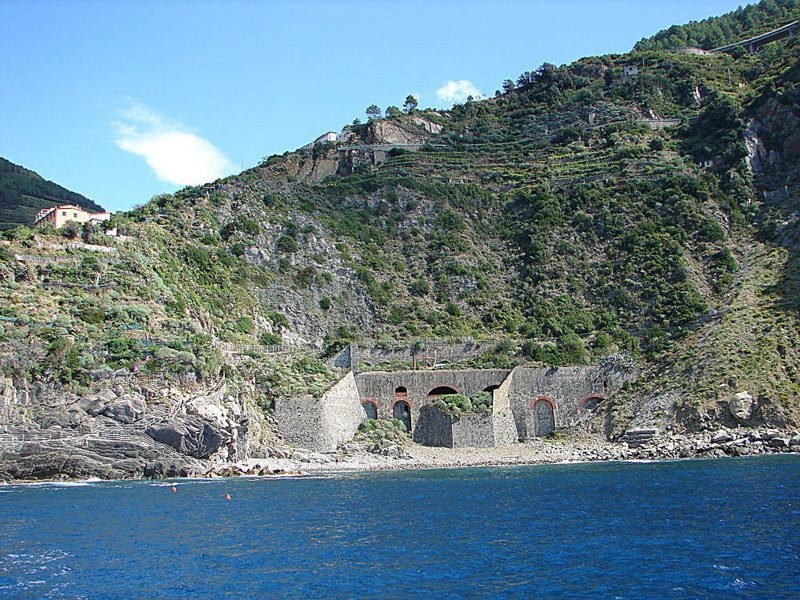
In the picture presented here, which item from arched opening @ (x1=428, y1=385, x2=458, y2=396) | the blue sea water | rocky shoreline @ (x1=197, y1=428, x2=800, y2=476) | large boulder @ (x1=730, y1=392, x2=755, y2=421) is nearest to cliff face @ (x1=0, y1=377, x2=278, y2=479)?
rocky shoreline @ (x1=197, y1=428, x2=800, y2=476)

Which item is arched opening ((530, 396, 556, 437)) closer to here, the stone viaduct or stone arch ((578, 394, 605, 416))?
the stone viaduct

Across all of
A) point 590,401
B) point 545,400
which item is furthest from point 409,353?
point 590,401

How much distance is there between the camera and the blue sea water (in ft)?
75.5

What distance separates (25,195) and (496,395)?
103 m

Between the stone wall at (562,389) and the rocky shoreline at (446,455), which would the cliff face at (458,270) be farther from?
the stone wall at (562,389)

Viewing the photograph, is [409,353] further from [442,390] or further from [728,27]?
[728,27]

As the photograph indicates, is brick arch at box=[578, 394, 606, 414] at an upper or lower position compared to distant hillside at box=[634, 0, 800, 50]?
lower

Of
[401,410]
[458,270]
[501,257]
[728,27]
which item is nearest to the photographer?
[401,410]

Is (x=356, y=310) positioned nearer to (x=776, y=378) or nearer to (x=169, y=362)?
(x=169, y=362)

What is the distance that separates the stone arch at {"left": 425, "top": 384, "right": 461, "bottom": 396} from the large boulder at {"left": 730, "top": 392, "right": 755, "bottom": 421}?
19910mm

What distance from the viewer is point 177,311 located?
2293 inches

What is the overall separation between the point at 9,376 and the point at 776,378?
4885cm

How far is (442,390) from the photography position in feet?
197

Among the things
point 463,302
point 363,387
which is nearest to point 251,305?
point 363,387
